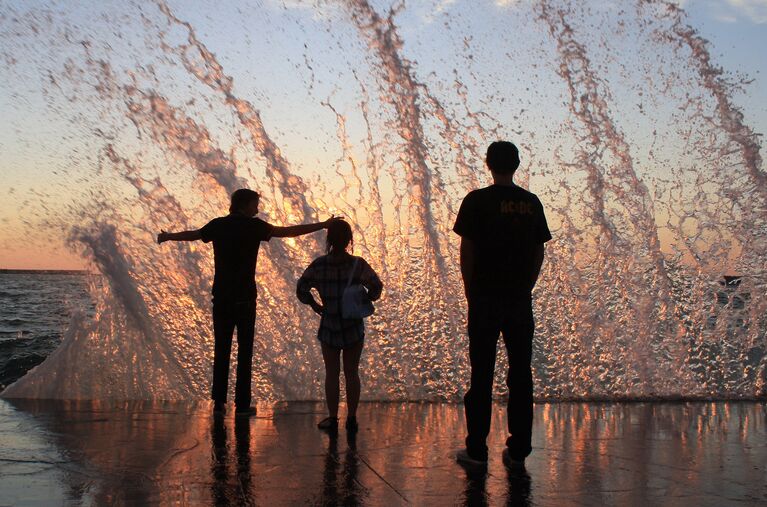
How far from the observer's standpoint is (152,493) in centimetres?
403

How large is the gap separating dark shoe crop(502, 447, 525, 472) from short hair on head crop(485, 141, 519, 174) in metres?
1.60

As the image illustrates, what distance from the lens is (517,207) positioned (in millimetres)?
5066

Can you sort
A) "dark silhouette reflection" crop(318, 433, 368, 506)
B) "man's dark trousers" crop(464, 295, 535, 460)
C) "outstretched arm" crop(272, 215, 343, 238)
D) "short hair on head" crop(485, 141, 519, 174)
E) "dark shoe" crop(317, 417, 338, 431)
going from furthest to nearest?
"outstretched arm" crop(272, 215, 343, 238)
"dark shoe" crop(317, 417, 338, 431)
"short hair on head" crop(485, 141, 519, 174)
"man's dark trousers" crop(464, 295, 535, 460)
"dark silhouette reflection" crop(318, 433, 368, 506)

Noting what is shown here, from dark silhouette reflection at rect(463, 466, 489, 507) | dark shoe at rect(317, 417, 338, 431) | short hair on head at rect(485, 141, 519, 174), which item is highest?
short hair on head at rect(485, 141, 519, 174)

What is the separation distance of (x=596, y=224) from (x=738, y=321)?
1.88 meters

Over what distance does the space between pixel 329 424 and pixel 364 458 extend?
1190 mm

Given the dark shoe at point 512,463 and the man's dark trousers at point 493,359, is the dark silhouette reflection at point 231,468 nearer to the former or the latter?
the man's dark trousers at point 493,359

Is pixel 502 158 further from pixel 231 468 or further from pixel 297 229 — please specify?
pixel 231 468

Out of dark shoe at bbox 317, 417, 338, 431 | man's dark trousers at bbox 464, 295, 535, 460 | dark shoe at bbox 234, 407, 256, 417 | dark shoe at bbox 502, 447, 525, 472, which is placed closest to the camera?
dark shoe at bbox 502, 447, 525, 472

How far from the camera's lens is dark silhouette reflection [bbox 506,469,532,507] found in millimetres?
3988

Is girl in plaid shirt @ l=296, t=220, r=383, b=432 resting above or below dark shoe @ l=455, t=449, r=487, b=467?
above

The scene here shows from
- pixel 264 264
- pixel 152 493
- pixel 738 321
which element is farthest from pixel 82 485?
pixel 738 321

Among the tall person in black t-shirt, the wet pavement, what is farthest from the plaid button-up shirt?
the tall person in black t-shirt

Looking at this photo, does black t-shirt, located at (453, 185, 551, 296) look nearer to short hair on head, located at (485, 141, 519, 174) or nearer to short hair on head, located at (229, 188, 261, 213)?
short hair on head, located at (485, 141, 519, 174)
